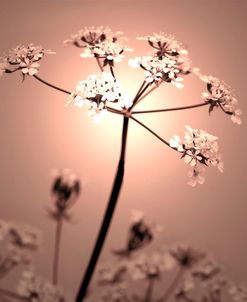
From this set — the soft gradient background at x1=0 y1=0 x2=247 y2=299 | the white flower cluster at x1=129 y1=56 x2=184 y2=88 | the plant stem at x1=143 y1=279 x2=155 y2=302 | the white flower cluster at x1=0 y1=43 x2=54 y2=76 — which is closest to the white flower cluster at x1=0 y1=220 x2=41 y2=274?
the soft gradient background at x1=0 y1=0 x2=247 y2=299

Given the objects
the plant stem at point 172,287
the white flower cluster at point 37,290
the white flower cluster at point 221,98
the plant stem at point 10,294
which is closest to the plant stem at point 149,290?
the plant stem at point 172,287

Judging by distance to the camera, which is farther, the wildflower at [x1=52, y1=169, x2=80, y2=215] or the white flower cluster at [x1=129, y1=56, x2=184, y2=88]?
the wildflower at [x1=52, y1=169, x2=80, y2=215]

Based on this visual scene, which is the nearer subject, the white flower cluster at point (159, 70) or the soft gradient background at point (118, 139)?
the white flower cluster at point (159, 70)

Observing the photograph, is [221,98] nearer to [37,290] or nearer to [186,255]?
[186,255]

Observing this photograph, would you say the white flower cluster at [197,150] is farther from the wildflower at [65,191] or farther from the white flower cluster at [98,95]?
the wildflower at [65,191]

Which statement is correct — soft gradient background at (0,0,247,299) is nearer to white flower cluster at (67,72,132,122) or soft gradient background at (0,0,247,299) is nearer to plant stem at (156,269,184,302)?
plant stem at (156,269,184,302)

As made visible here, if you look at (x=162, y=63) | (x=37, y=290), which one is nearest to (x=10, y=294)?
(x=37, y=290)
